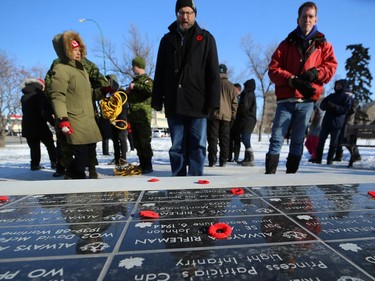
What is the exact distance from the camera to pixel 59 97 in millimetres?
3129

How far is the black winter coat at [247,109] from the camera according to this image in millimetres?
6137

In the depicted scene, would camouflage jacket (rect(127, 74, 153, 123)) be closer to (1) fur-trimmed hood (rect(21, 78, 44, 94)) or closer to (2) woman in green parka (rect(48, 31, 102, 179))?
(2) woman in green parka (rect(48, 31, 102, 179))

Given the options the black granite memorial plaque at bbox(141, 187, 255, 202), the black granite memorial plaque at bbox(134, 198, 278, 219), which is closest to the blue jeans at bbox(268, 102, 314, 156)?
the black granite memorial plaque at bbox(141, 187, 255, 202)

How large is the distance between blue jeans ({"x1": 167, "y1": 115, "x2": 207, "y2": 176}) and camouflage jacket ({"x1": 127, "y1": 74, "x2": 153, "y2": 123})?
1138mm

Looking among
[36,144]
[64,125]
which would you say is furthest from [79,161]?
[36,144]

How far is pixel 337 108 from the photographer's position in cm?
609

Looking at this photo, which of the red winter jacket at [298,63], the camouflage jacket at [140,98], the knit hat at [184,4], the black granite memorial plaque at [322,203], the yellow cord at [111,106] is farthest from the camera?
the camouflage jacket at [140,98]

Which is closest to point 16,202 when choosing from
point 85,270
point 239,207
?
point 85,270

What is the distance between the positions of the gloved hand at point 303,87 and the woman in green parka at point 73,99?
2317mm

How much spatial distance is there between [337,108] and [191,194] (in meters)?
5.20

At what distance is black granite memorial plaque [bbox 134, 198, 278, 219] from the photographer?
1568mm

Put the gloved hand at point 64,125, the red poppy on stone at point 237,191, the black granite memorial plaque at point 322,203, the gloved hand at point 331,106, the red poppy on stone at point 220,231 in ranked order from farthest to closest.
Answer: the gloved hand at point 331,106 → the gloved hand at point 64,125 → the red poppy on stone at point 237,191 → the black granite memorial plaque at point 322,203 → the red poppy on stone at point 220,231

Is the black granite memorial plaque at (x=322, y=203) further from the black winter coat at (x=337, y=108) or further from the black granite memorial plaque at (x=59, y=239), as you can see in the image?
the black winter coat at (x=337, y=108)

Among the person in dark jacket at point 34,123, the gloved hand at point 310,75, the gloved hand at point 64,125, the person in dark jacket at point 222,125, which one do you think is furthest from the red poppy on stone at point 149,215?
the person in dark jacket at point 34,123
